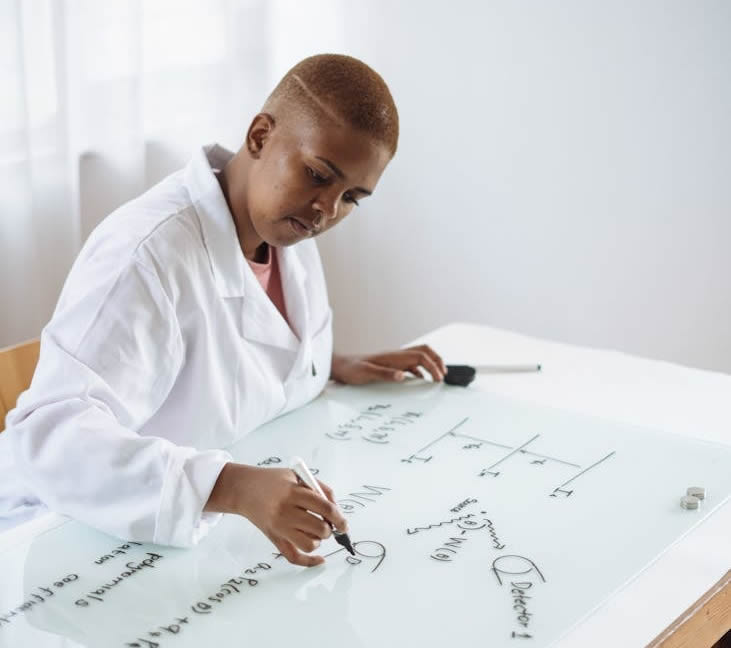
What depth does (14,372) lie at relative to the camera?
1600 millimetres

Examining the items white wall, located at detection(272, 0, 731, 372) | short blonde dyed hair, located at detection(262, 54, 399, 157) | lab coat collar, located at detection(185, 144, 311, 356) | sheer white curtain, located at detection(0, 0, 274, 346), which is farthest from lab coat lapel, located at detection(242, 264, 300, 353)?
white wall, located at detection(272, 0, 731, 372)

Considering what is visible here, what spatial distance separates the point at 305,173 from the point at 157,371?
0.95ft

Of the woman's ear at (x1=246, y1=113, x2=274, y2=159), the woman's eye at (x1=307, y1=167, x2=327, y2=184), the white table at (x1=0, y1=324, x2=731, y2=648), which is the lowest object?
the white table at (x1=0, y1=324, x2=731, y2=648)

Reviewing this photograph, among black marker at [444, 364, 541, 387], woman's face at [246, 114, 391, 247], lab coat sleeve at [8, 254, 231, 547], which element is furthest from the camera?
black marker at [444, 364, 541, 387]

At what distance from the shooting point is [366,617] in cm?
101

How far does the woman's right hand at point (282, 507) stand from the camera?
1096 mm

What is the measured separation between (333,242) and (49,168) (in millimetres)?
979

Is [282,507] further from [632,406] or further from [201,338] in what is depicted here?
[632,406]

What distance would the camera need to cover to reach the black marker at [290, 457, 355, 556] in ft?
3.67

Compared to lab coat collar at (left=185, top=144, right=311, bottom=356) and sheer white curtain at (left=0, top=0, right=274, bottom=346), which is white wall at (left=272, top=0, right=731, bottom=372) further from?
lab coat collar at (left=185, top=144, right=311, bottom=356)

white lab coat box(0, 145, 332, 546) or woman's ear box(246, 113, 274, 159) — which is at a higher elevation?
woman's ear box(246, 113, 274, 159)

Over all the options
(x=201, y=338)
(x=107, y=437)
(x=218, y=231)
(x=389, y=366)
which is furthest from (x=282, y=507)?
(x=389, y=366)

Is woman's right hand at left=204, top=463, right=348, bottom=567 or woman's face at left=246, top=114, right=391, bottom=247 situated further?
woman's face at left=246, top=114, right=391, bottom=247

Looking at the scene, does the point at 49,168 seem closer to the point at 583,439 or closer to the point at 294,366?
the point at 294,366
